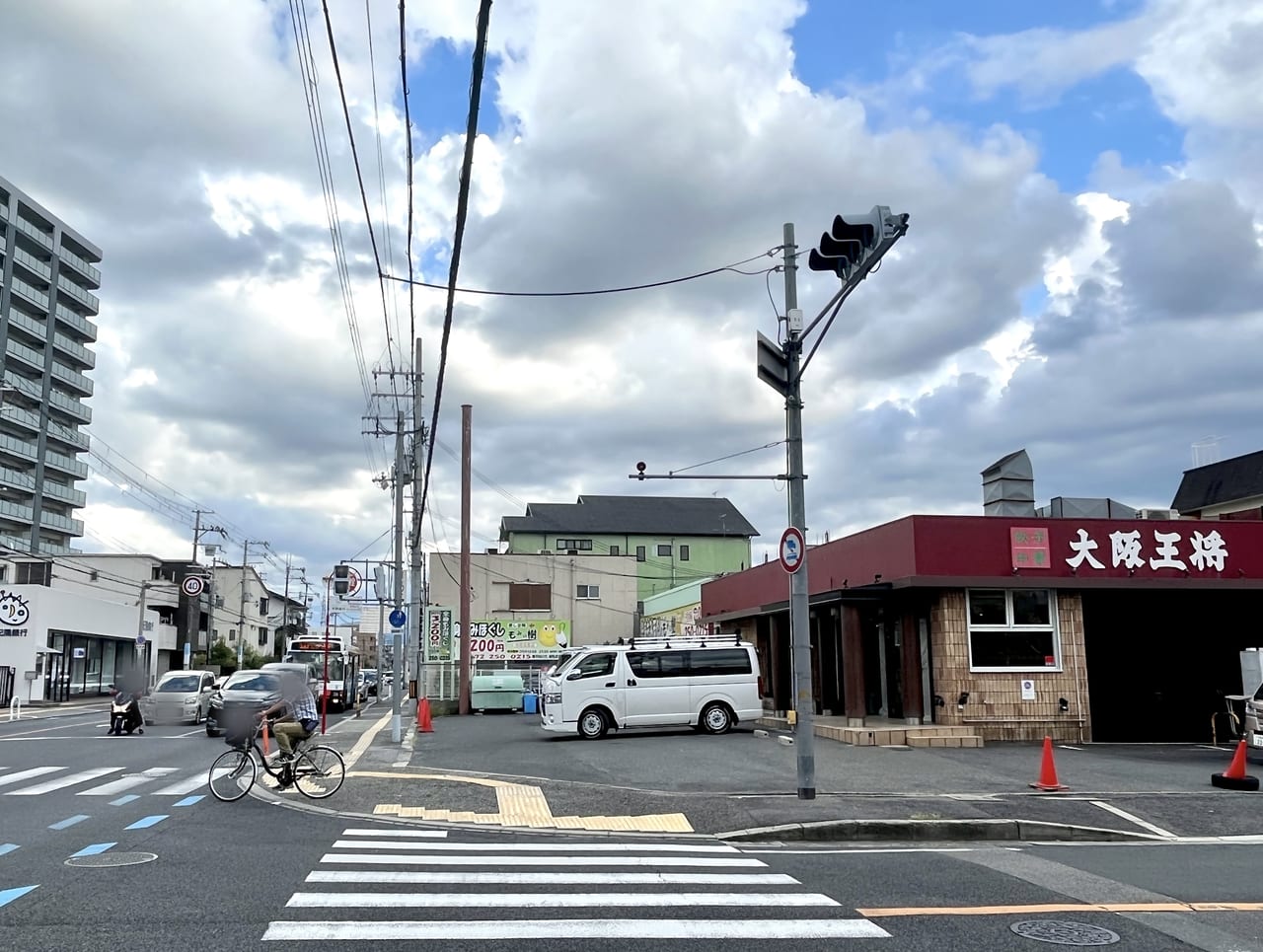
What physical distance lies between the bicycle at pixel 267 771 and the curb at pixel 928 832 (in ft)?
18.0

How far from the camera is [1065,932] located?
275 inches

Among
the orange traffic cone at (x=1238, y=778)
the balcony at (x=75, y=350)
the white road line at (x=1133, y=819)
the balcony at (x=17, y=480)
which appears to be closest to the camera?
the white road line at (x=1133, y=819)

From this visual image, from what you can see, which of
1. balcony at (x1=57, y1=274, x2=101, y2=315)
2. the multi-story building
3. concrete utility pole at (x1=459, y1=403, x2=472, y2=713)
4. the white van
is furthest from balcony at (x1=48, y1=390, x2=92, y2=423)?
the white van

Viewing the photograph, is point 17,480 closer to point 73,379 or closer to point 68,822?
point 73,379

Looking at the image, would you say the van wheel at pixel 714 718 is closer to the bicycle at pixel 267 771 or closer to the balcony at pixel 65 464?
the bicycle at pixel 267 771

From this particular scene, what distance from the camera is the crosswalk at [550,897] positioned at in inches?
268

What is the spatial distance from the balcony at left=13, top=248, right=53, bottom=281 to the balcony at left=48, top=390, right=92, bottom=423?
8.97 m

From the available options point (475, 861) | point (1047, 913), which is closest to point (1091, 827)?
point (1047, 913)

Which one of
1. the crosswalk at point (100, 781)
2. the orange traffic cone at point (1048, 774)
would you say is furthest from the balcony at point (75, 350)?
the orange traffic cone at point (1048, 774)

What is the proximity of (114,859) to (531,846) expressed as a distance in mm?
3741

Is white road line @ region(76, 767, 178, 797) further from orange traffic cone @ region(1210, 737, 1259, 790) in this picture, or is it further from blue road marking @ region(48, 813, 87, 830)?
orange traffic cone @ region(1210, 737, 1259, 790)

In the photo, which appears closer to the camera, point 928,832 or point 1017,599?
point 928,832

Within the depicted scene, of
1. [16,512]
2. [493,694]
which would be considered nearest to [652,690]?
[493,694]

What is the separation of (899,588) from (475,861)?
13.5 meters
